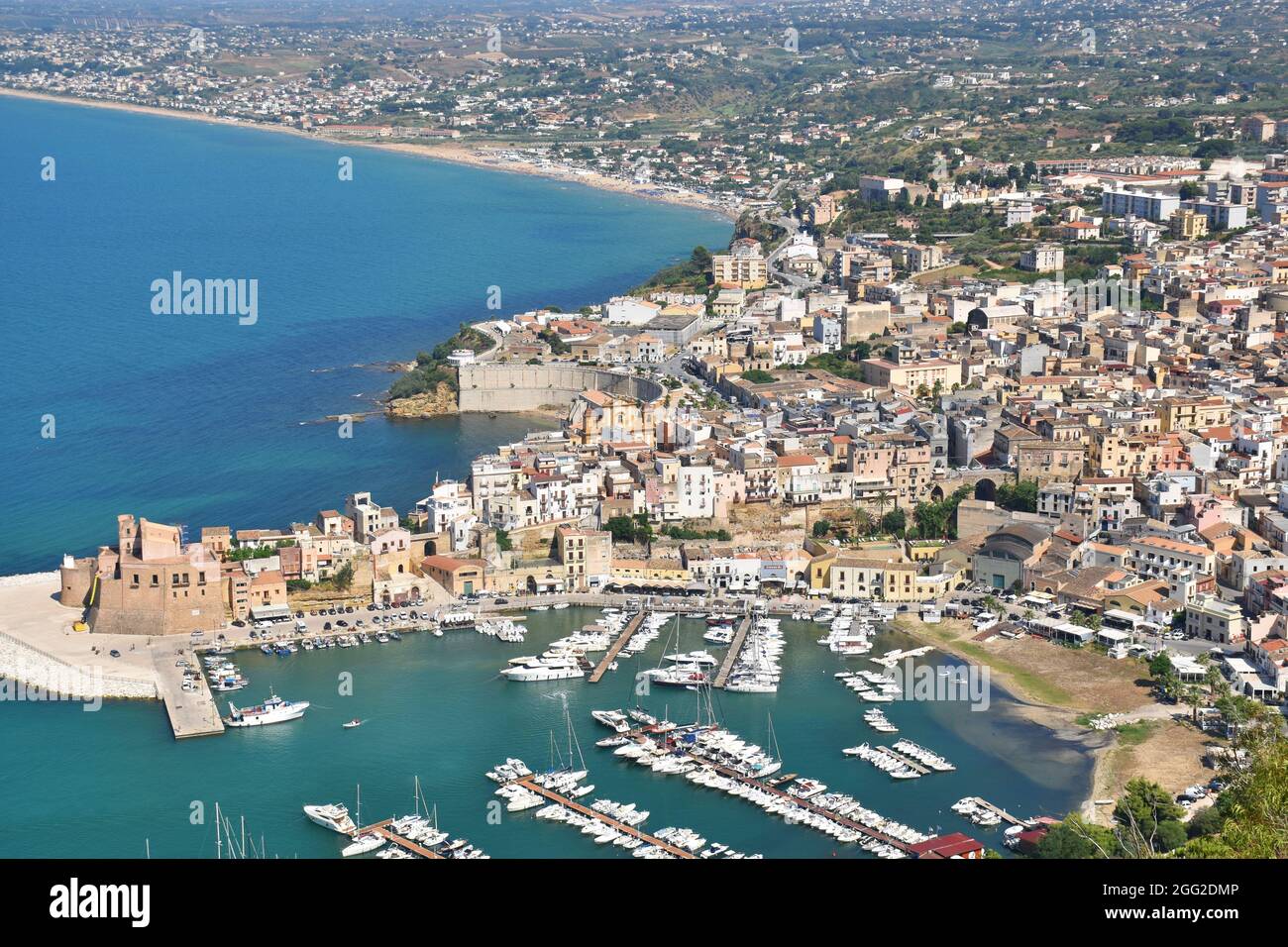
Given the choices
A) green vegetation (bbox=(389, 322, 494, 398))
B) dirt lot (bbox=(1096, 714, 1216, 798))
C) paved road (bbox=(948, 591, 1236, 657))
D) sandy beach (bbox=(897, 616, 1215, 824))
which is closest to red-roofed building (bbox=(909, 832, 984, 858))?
sandy beach (bbox=(897, 616, 1215, 824))

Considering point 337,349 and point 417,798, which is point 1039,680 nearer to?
point 417,798

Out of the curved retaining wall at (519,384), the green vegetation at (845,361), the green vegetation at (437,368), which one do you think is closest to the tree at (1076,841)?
the green vegetation at (845,361)

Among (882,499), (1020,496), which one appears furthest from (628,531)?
(1020,496)

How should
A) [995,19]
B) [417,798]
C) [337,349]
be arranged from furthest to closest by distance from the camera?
[995,19] → [337,349] → [417,798]

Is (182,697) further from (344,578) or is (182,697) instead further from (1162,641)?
(1162,641)

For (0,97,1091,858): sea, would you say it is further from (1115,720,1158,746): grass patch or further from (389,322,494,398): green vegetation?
(389,322,494,398): green vegetation
